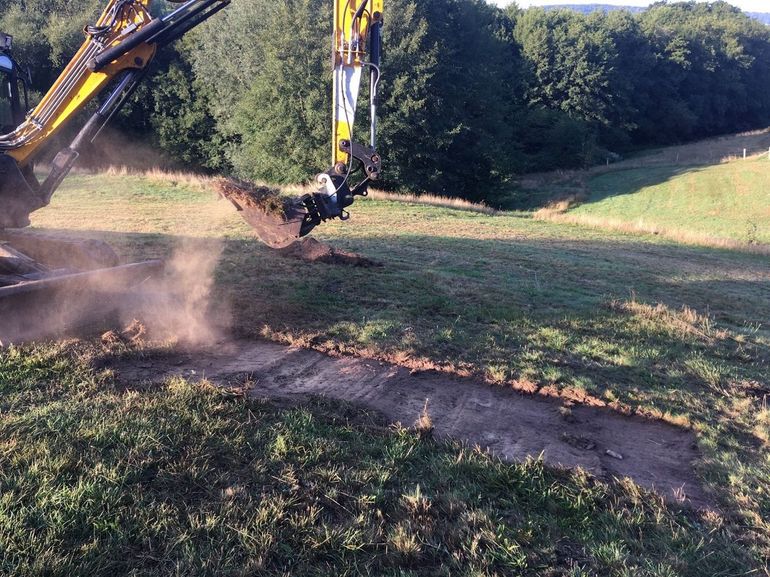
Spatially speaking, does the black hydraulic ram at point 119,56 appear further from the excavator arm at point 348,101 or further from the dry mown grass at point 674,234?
the dry mown grass at point 674,234

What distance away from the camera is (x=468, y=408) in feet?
18.4

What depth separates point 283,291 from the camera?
8.76 meters

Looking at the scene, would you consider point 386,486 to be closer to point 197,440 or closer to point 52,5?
point 197,440

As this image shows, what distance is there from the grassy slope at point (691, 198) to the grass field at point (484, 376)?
2344 cm

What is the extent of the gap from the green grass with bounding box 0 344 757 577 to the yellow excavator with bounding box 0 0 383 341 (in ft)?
7.66

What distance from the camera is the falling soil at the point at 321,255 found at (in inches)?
424

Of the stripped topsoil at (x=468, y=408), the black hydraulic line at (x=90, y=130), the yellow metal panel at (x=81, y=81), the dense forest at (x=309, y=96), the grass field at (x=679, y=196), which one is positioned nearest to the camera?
the stripped topsoil at (x=468, y=408)

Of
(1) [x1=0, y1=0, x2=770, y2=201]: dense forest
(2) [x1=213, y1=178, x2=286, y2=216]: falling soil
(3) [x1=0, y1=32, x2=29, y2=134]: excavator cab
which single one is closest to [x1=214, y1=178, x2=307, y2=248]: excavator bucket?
(2) [x1=213, y1=178, x2=286, y2=216]: falling soil

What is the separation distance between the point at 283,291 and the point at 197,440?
4.52 metres

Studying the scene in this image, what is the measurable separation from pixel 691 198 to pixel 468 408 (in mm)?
43918

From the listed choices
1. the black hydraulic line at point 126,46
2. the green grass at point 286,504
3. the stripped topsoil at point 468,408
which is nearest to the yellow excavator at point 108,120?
the black hydraulic line at point 126,46

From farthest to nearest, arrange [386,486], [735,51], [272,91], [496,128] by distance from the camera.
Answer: [735,51]
[496,128]
[272,91]
[386,486]

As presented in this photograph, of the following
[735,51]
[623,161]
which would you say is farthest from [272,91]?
[735,51]

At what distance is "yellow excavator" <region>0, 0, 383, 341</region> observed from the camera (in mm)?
6852
